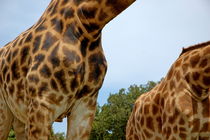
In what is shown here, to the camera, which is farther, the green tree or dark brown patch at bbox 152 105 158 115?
the green tree

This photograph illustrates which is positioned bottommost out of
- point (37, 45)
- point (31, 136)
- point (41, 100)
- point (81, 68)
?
point (31, 136)

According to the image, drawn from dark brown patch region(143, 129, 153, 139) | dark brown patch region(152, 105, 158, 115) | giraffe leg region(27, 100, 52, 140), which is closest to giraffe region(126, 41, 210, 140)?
dark brown patch region(152, 105, 158, 115)

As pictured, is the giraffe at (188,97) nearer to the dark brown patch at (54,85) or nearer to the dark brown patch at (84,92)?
the dark brown patch at (84,92)

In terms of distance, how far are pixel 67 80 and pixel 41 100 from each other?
30cm

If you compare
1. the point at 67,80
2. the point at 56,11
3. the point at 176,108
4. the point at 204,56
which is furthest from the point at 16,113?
the point at 204,56

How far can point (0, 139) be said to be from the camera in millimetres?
4715

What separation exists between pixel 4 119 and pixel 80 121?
1.11 m

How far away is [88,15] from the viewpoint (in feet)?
12.8

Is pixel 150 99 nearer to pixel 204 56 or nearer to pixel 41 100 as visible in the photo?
pixel 204 56

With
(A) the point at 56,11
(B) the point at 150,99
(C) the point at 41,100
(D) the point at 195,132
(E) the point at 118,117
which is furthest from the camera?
(E) the point at 118,117

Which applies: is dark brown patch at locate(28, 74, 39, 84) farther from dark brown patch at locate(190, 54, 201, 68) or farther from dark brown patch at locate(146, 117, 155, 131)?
dark brown patch at locate(146, 117, 155, 131)

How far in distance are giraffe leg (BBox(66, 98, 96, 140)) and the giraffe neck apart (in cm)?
68

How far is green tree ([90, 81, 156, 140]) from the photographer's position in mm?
22875

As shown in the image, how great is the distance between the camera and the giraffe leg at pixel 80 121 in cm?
400
